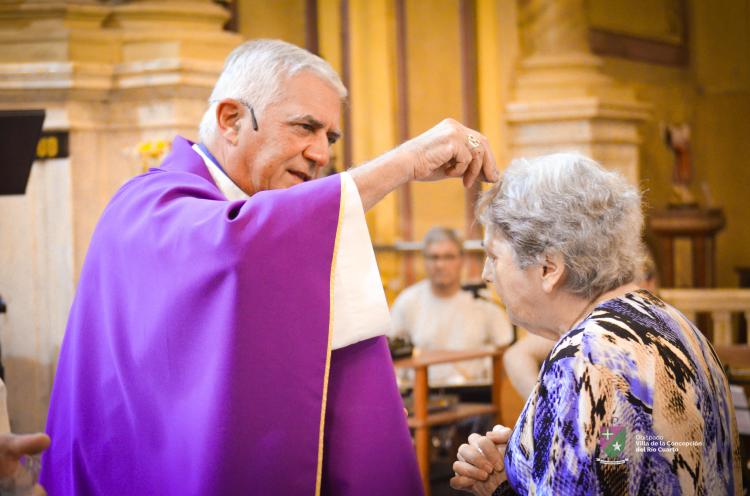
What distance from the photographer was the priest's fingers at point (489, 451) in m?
2.17

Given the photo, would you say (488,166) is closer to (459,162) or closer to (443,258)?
(459,162)

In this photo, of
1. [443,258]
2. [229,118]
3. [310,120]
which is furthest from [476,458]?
[443,258]

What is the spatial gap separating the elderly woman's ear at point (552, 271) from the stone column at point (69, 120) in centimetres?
387

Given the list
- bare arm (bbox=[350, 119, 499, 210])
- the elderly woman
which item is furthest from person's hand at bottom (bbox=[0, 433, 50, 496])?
the elderly woman

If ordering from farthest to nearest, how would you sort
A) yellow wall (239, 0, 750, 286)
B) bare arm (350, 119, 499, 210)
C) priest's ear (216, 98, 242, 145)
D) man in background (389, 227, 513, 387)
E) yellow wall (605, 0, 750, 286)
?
yellow wall (605, 0, 750, 286)
yellow wall (239, 0, 750, 286)
man in background (389, 227, 513, 387)
priest's ear (216, 98, 242, 145)
bare arm (350, 119, 499, 210)

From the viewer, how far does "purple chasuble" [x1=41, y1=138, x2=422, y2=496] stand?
1.81 metres

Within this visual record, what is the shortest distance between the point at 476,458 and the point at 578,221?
0.59m

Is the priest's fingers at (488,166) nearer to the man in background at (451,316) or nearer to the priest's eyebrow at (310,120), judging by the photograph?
the priest's eyebrow at (310,120)

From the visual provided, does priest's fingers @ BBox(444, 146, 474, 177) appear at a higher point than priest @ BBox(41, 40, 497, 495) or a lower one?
higher

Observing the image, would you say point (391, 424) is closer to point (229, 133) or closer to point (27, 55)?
point (229, 133)

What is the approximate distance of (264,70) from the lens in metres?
2.25

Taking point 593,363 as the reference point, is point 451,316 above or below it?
below

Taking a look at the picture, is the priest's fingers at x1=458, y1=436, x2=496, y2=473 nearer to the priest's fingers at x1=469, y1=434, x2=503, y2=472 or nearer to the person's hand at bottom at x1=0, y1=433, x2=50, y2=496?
the priest's fingers at x1=469, y1=434, x2=503, y2=472
